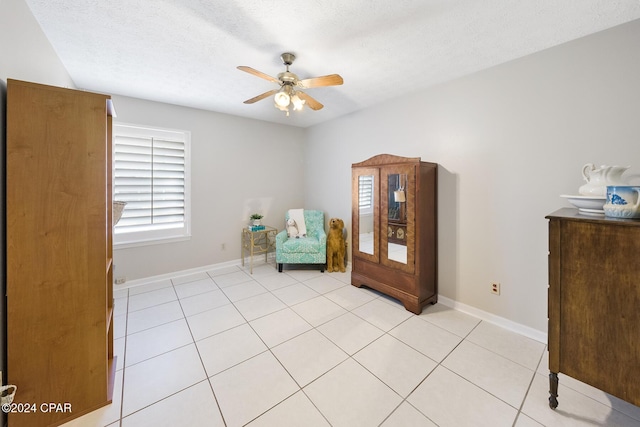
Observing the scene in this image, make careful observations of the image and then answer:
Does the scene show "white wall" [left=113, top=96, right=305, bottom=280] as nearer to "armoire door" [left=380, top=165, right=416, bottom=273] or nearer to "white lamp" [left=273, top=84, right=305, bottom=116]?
"white lamp" [left=273, top=84, right=305, bottom=116]

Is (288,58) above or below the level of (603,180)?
above

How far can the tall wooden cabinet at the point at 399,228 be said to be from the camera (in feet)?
8.37

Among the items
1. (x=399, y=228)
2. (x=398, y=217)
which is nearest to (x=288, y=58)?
(x=398, y=217)

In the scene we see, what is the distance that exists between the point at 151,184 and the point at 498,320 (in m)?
4.42

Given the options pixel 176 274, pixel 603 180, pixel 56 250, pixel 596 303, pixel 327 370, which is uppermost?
pixel 603 180

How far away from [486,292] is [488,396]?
3.74 ft

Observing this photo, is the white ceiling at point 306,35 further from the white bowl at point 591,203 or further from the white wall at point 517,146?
the white bowl at point 591,203

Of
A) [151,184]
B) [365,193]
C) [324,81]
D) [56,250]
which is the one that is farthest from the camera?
[151,184]

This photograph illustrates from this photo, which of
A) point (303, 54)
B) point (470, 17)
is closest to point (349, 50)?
point (303, 54)

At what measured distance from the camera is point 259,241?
425 cm

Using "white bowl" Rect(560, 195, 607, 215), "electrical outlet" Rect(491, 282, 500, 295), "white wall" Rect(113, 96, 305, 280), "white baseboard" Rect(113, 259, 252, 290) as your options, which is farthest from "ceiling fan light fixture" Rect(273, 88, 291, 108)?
"white baseboard" Rect(113, 259, 252, 290)

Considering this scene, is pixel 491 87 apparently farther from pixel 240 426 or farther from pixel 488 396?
pixel 240 426

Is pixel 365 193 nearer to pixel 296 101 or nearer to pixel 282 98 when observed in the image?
pixel 296 101

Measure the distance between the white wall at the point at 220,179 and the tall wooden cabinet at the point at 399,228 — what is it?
72.9 inches
